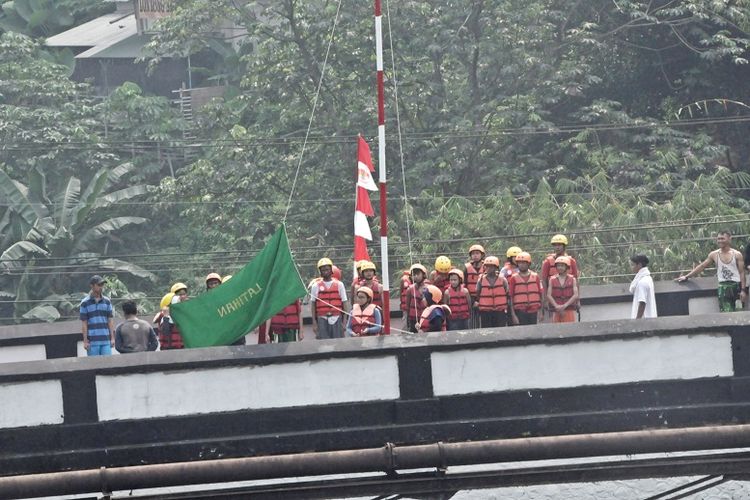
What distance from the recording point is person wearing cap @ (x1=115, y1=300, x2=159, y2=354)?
11.3m

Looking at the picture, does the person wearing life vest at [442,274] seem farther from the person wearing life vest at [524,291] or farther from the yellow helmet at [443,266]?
the person wearing life vest at [524,291]

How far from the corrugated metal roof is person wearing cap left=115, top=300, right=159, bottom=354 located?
1012 inches

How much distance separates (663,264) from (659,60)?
7430mm

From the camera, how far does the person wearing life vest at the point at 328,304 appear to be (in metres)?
12.3

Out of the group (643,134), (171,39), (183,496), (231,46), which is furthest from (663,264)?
(231,46)

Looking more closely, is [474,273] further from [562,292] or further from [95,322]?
[95,322]

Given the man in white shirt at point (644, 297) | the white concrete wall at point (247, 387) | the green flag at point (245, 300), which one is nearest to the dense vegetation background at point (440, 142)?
the man in white shirt at point (644, 297)

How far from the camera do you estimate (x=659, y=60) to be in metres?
27.7

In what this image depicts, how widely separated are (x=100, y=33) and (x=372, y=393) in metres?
30.2

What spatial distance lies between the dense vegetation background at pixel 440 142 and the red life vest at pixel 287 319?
10.3 m

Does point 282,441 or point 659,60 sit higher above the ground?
point 659,60

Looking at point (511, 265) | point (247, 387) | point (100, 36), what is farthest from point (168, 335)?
point (100, 36)

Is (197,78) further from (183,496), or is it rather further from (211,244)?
(183,496)

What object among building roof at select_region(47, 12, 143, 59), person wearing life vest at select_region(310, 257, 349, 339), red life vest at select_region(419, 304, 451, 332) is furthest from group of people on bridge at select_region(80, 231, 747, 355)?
building roof at select_region(47, 12, 143, 59)
